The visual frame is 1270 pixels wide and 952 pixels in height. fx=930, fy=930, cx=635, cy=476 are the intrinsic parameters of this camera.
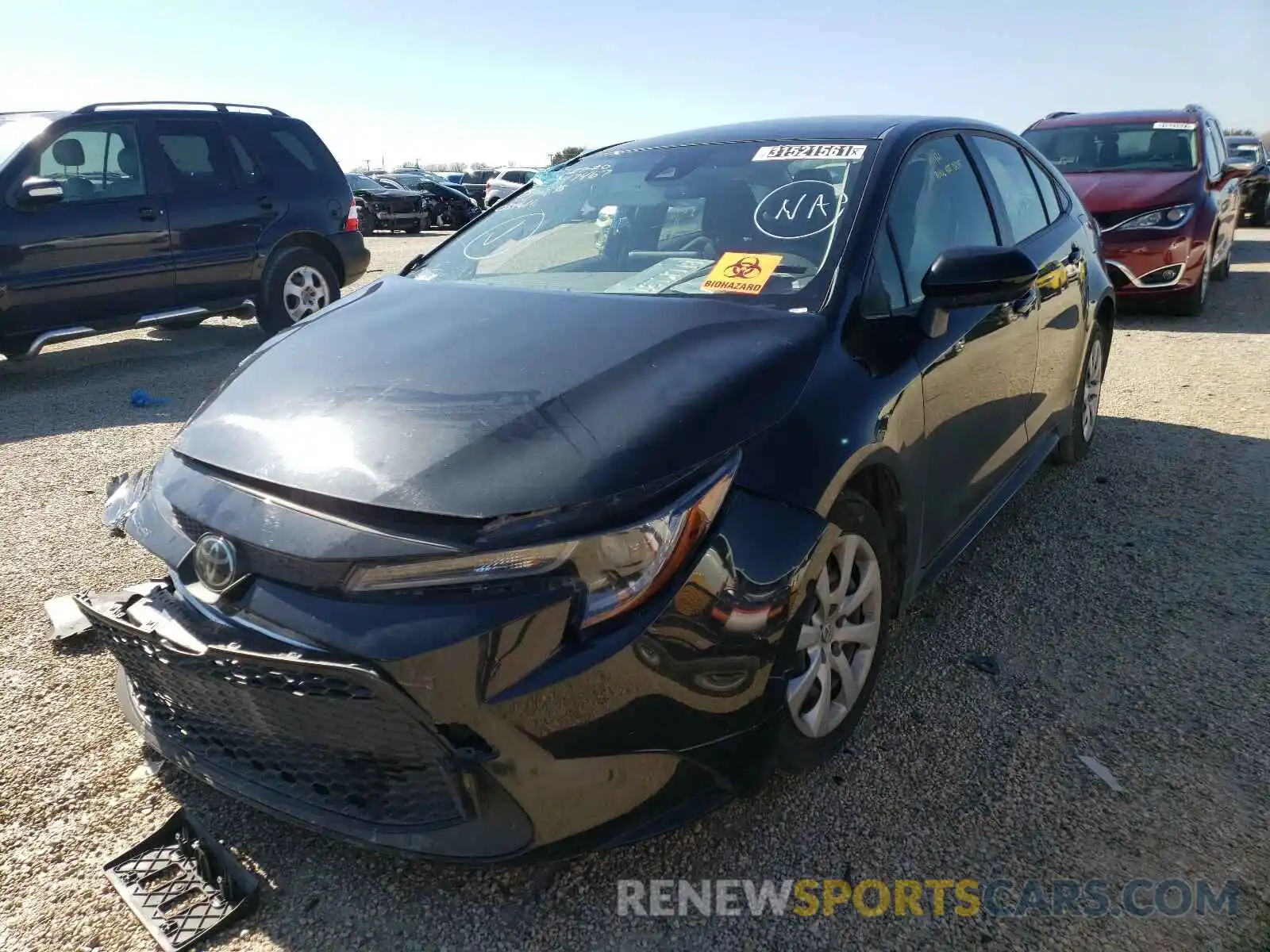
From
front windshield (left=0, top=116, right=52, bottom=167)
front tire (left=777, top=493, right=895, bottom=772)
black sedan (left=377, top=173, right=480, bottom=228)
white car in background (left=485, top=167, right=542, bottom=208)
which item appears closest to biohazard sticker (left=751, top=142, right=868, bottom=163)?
front tire (left=777, top=493, right=895, bottom=772)

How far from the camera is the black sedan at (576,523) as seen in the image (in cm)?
173

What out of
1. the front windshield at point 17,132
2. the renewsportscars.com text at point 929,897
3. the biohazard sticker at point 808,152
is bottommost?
the renewsportscars.com text at point 929,897

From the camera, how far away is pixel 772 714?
200 centimetres

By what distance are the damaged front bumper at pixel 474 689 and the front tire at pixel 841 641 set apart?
0.41 ft

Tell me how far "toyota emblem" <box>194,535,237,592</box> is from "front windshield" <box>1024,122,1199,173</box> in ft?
29.7

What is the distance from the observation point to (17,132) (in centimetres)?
681

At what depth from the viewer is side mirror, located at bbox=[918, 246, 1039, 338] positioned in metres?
2.58

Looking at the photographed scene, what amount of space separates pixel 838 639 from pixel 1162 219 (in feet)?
24.3

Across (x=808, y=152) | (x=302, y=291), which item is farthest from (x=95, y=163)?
(x=808, y=152)

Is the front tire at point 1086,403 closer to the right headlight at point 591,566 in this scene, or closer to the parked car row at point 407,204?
the right headlight at point 591,566

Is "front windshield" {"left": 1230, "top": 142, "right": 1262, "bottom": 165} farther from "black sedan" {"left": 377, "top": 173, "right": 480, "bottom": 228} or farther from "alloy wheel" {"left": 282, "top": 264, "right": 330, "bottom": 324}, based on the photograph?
"black sedan" {"left": 377, "top": 173, "right": 480, "bottom": 228}

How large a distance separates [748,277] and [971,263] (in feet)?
2.03

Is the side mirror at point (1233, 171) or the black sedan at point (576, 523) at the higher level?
the side mirror at point (1233, 171)

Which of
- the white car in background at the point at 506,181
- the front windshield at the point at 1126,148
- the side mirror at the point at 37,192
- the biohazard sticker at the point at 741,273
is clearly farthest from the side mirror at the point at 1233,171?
the white car in background at the point at 506,181
